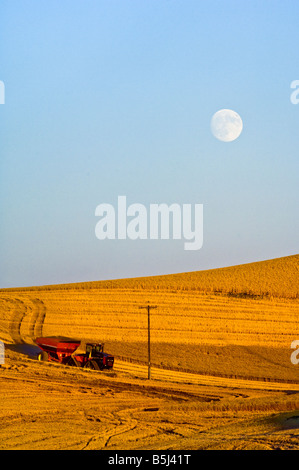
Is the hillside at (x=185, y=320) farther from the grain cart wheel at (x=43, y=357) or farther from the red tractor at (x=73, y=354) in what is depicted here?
the grain cart wheel at (x=43, y=357)

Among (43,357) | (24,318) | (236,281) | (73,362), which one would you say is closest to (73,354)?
(73,362)

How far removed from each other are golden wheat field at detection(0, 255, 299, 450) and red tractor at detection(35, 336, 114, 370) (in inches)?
46.4

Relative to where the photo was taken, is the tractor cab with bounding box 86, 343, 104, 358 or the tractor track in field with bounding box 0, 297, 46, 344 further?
the tractor track in field with bounding box 0, 297, 46, 344

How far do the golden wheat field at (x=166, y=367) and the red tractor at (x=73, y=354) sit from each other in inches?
46.4

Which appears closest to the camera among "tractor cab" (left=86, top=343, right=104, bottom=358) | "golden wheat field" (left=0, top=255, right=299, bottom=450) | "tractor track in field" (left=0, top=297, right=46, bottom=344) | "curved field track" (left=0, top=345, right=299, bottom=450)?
"curved field track" (left=0, top=345, right=299, bottom=450)

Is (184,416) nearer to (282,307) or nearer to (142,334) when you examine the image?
(142,334)

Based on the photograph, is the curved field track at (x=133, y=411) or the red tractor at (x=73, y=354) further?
the red tractor at (x=73, y=354)

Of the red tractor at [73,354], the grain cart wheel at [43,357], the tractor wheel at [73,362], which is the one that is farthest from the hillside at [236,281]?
the tractor wheel at [73,362]

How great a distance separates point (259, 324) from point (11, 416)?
34.0m

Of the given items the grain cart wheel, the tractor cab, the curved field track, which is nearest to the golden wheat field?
the curved field track

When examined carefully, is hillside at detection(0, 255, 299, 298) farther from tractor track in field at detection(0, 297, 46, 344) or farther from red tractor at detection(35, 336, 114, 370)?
red tractor at detection(35, 336, 114, 370)

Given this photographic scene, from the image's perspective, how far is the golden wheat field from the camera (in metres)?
18.4

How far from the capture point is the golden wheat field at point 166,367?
1842cm

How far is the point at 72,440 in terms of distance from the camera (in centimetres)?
1727
